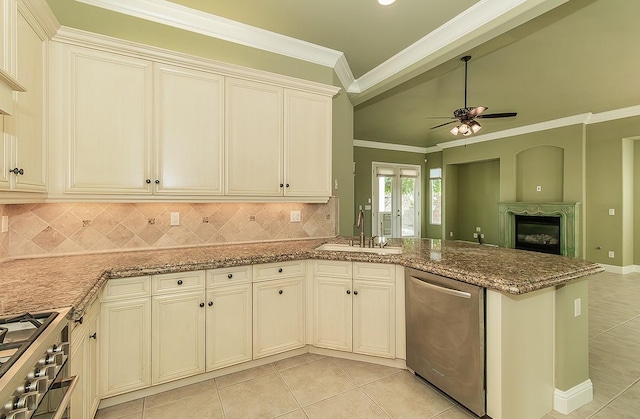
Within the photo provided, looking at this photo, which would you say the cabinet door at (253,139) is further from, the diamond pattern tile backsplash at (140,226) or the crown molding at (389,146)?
the crown molding at (389,146)

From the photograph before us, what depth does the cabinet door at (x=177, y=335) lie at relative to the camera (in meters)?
2.00

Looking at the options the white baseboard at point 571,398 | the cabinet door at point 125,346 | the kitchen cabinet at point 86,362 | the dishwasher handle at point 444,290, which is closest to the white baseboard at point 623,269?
the white baseboard at point 571,398

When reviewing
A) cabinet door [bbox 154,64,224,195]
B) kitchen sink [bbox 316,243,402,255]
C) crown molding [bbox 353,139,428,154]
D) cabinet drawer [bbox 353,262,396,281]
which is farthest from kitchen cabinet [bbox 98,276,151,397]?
crown molding [bbox 353,139,428,154]

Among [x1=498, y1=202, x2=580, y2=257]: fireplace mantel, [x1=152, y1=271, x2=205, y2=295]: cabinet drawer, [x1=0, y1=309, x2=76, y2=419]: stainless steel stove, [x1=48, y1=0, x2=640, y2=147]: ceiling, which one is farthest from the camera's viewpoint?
[x1=498, y1=202, x2=580, y2=257]: fireplace mantel

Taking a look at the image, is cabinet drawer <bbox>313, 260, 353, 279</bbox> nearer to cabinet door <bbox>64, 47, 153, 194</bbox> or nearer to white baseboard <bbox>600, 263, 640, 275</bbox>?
cabinet door <bbox>64, 47, 153, 194</bbox>

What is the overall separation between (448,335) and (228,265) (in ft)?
5.30

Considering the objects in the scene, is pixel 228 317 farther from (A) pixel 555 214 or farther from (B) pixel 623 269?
(B) pixel 623 269

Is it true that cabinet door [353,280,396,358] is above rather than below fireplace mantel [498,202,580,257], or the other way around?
below

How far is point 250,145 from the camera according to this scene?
2.63 m

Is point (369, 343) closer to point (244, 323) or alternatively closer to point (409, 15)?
point (244, 323)

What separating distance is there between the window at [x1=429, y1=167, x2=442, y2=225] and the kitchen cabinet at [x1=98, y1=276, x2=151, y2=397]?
8333mm

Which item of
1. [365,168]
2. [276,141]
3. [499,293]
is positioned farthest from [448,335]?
[365,168]

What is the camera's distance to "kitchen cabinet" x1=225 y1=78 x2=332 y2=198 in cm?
257

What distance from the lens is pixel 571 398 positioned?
1.88 m
